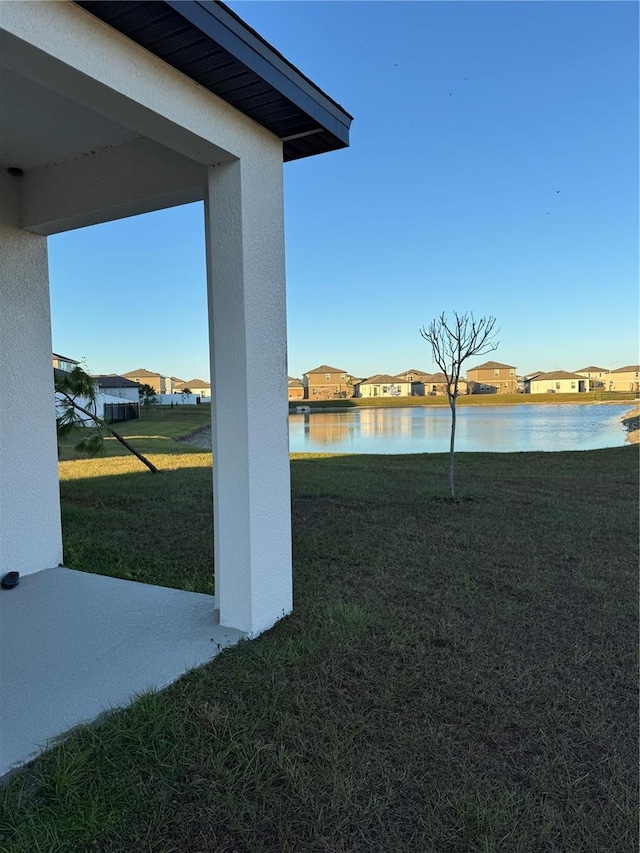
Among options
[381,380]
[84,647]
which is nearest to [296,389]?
[381,380]

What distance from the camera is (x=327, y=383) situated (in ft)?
254

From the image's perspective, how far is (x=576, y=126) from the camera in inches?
349

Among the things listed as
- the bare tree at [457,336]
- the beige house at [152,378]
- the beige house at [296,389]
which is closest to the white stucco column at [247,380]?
the bare tree at [457,336]

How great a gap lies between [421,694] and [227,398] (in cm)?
155

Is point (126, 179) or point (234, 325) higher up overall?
point (126, 179)

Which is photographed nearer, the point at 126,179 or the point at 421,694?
the point at 421,694

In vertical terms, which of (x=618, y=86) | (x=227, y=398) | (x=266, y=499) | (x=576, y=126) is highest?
(x=576, y=126)

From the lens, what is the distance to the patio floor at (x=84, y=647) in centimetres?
180

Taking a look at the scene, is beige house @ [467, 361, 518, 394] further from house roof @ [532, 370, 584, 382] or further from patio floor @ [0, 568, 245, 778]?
patio floor @ [0, 568, 245, 778]

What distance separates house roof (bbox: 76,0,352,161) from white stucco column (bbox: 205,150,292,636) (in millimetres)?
203

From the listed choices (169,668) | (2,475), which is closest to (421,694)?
(169,668)

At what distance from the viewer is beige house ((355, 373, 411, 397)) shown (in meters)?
72.4

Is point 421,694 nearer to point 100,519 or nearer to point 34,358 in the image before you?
point 34,358

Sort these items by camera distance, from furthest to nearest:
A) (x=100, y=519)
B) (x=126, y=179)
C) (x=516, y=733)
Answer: (x=100, y=519) < (x=126, y=179) < (x=516, y=733)
